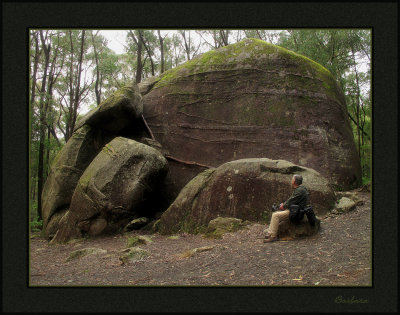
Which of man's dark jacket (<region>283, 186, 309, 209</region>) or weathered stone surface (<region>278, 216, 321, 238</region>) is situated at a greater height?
man's dark jacket (<region>283, 186, 309, 209</region>)

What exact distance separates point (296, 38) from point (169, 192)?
1480 cm

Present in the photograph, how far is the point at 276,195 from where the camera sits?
25.4 ft

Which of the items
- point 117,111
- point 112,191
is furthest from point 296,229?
point 117,111

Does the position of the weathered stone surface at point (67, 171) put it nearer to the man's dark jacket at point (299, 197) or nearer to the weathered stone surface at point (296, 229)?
the weathered stone surface at point (296, 229)

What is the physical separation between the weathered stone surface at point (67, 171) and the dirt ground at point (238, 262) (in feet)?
11.1

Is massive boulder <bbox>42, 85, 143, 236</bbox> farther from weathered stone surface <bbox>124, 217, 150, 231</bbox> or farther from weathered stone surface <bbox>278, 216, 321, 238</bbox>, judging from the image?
weathered stone surface <bbox>278, 216, 321, 238</bbox>

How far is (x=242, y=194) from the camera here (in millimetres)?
8094

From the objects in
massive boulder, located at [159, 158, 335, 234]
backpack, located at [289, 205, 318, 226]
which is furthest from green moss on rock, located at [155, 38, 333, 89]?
backpack, located at [289, 205, 318, 226]

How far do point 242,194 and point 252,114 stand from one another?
4908 millimetres

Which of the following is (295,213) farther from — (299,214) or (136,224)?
(136,224)

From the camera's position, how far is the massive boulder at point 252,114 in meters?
11.4

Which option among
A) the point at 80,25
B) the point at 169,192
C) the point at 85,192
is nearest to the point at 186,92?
the point at 169,192

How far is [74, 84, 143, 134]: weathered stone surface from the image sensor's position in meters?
11.4

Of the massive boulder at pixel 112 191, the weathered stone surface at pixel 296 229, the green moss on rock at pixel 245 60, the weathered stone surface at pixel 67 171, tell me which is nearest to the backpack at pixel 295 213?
the weathered stone surface at pixel 296 229
